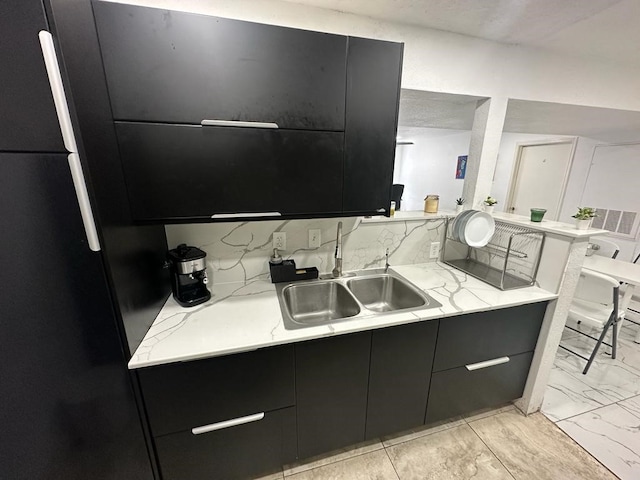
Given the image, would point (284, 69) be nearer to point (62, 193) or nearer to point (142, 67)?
point (142, 67)

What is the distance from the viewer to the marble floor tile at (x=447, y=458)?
132 centimetres

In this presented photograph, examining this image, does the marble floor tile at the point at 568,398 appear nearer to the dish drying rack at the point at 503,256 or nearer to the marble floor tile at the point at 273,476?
the dish drying rack at the point at 503,256

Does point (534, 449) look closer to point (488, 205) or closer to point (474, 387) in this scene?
point (474, 387)

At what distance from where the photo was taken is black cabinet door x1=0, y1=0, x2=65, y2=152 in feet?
2.02

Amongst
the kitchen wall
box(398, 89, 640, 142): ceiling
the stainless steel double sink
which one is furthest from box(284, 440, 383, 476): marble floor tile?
the kitchen wall

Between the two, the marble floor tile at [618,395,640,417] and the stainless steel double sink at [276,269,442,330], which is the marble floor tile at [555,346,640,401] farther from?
the stainless steel double sink at [276,269,442,330]

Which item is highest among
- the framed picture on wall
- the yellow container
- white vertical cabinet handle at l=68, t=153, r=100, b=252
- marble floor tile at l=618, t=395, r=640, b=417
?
the framed picture on wall

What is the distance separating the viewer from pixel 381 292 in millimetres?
1680

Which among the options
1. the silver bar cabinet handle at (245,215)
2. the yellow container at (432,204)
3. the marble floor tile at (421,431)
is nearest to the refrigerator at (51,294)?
the silver bar cabinet handle at (245,215)

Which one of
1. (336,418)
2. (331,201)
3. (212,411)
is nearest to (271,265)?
(331,201)

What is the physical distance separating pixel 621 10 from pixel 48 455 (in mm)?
3039

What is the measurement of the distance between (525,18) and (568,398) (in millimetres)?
2438

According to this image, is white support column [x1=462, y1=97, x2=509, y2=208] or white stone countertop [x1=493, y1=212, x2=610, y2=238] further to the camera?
white support column [x1=462, y1=97, x2=509, y2=208]

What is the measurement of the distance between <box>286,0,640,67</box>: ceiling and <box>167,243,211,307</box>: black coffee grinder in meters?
1.36
